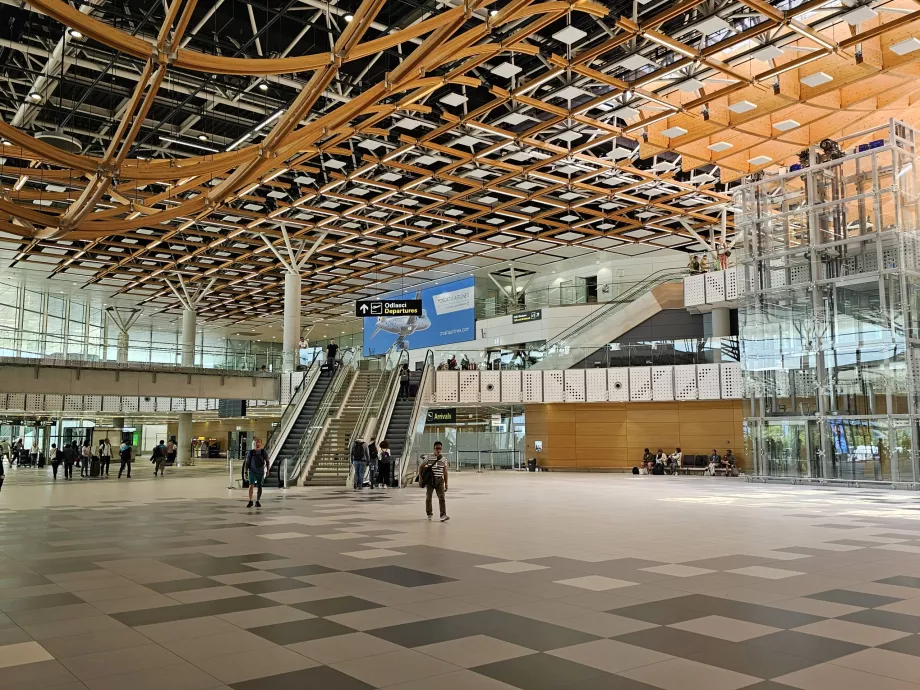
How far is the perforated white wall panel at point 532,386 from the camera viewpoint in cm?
3400

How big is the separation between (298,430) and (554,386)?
12246mm

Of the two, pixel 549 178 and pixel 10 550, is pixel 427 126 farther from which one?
pixel 10 550

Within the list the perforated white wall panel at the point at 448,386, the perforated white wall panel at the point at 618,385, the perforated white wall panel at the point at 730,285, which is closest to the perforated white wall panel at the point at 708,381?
the perforated white wall panel at the point at 618,385

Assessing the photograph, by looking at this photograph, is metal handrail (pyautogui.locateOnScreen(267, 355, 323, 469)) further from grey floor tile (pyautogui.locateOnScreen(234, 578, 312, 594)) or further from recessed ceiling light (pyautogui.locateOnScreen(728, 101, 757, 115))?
recessed ceiling light (pyautogui.locateOnScreen(728, 101, 757, 115))

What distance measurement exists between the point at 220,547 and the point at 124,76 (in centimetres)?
1425

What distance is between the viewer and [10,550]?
10.2 m

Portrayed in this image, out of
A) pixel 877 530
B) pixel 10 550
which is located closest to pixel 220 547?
pixel 10 550

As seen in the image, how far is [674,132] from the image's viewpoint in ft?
76.3

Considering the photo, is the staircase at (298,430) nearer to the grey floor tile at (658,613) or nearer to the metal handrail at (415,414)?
the metal handrail at (415,414)

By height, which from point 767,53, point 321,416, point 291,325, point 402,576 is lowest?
point 402,576

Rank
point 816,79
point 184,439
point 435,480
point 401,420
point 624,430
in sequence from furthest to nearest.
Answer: point 184,439
point 624,430
point 401,420
point 816,79
point 435,480

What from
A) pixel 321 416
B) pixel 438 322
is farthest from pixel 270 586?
pixel 438 322

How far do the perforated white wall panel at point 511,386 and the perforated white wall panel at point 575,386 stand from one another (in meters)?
2.14

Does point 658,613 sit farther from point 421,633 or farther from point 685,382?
point 685,382
